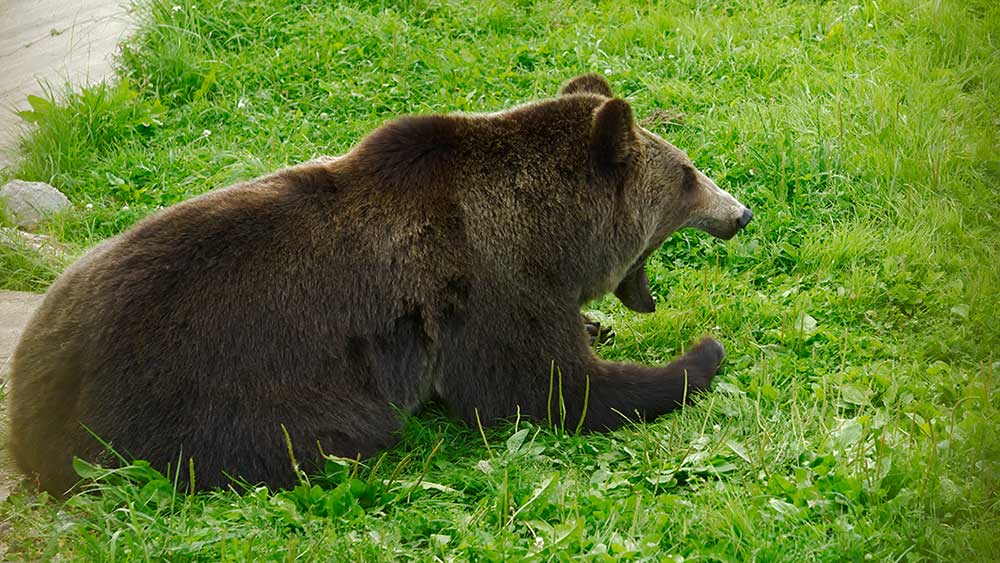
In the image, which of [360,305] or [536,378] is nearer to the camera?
[360,305]

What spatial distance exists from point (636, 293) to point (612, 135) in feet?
3.75

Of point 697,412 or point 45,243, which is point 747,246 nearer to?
point 697,412

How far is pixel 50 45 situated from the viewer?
9.56 m

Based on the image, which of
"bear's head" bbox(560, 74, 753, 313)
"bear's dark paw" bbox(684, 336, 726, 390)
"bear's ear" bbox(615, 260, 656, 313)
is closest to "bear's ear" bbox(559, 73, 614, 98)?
"bear's head" bbox(560, 74, 753, 313)

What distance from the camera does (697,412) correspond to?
5.59 m

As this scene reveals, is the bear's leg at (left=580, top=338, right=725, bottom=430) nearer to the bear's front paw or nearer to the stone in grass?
the bear's front paw

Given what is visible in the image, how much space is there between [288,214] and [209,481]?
1.23 meters

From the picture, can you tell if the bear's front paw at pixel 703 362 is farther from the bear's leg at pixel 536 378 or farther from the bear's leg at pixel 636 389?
the bear's leg at pixel 536 378

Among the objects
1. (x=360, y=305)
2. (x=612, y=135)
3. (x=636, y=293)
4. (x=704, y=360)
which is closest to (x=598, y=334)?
(x=636, y=293)

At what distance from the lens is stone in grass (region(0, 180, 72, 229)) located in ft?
26.2

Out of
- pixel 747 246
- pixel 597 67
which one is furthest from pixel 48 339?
pixel 597 67

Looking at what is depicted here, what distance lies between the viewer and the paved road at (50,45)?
9.02m

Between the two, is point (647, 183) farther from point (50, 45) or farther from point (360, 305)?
point (50, 45)

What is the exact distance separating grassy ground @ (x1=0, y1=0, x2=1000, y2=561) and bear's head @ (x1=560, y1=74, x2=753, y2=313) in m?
0.46
